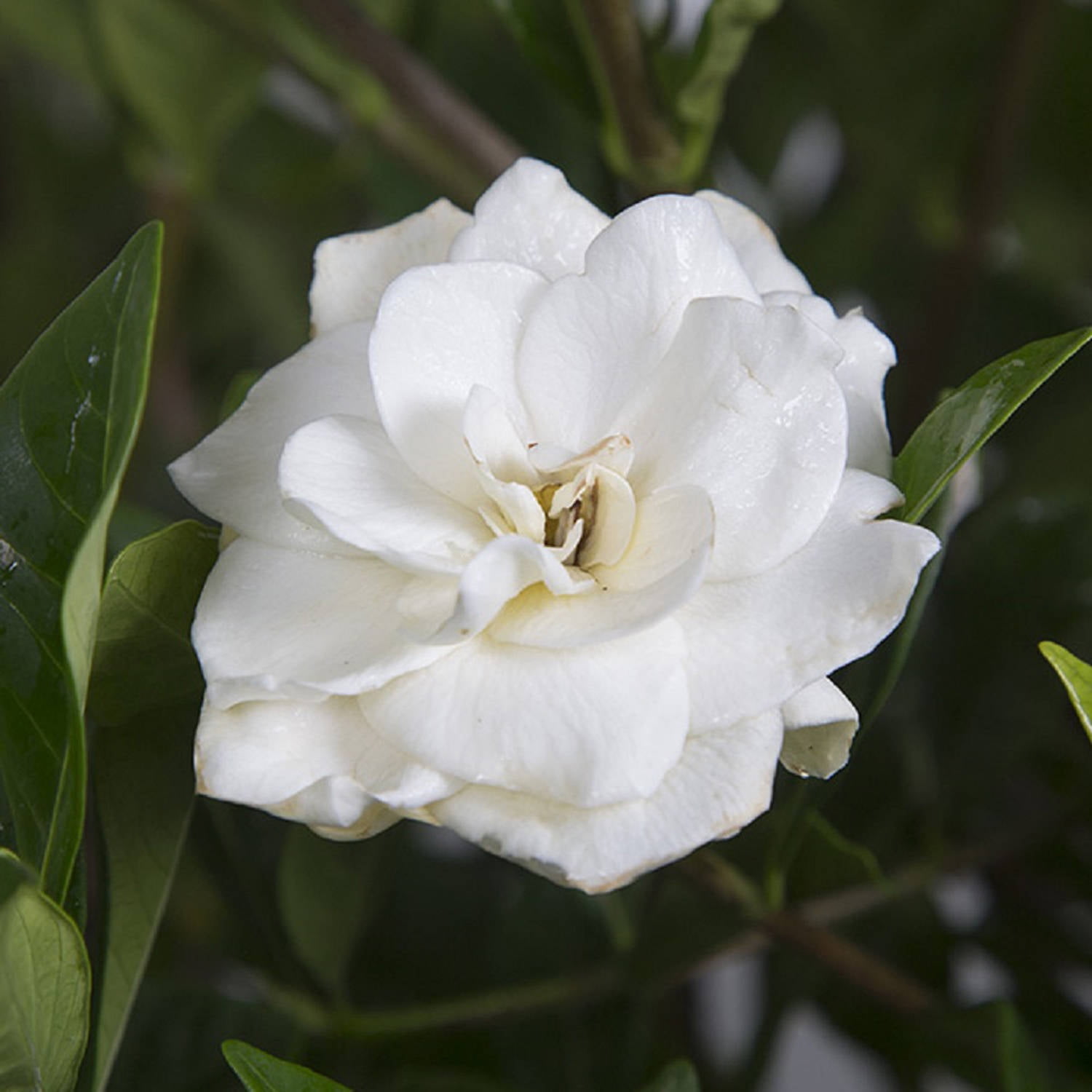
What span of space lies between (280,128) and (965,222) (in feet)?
1.66

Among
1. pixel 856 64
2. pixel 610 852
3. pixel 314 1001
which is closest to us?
pixel 610 852

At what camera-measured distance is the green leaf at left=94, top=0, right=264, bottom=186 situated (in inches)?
30.6

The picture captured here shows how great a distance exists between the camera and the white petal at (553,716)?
0.97 ft

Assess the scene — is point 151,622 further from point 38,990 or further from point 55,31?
point 55,31

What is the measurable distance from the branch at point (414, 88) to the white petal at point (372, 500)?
0.26 metres

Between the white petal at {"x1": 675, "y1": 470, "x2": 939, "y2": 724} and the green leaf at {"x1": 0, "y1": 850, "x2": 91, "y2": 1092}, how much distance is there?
0.15 meters

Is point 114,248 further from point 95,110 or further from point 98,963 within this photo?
point 98,963

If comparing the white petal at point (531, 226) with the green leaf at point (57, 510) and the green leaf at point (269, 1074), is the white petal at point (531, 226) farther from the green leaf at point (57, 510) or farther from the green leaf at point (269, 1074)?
the green leaf at point (269, 1074)

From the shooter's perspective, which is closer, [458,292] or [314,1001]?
[458,292]

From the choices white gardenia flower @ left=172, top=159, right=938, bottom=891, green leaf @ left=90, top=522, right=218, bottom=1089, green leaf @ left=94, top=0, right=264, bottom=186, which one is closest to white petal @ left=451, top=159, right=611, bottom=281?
white gardenia flower @ left=172, top=159, right=938, bottom=891

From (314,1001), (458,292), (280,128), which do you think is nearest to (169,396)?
(280,128)

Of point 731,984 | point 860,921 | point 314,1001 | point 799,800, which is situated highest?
point 799,800

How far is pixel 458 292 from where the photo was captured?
0.33 meters

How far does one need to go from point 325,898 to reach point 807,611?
0.27 m
